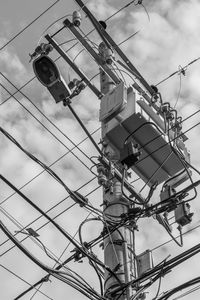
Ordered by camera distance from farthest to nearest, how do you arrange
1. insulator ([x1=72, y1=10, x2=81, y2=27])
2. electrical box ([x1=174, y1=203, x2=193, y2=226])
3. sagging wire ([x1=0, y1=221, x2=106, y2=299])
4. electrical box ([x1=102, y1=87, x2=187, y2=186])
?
insulator ([x1=72, y1=10, x2=81, y2=27]) → electrical box ([x1=102, y1=87, x2=187, y2=186]) → electrical box ([x1=174, y1=203, x2=193, y2=226]) → sagging wire ([x1=0, y1=221, x2=106, y2=299])

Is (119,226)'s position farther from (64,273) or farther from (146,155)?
(146,155)

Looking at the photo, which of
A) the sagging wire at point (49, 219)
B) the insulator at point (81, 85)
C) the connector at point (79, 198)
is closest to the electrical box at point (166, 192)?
the connector at point (79, 198)

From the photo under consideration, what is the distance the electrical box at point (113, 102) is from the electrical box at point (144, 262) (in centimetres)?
181

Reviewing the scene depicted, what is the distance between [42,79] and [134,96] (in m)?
1.55

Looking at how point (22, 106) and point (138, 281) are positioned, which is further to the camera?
point (22, 106)

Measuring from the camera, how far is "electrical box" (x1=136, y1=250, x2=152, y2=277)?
22.2 feet

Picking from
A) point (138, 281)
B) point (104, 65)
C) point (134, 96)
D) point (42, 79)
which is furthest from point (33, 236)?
point (104, 65)

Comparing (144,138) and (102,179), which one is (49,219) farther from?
(144,138)

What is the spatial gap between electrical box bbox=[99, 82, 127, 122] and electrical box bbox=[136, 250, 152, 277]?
71.2 inches

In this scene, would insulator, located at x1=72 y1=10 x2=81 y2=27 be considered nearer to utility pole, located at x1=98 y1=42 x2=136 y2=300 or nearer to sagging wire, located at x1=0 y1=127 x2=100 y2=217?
utility pole, located at x1=98 y1=42 x2=136 y2=300

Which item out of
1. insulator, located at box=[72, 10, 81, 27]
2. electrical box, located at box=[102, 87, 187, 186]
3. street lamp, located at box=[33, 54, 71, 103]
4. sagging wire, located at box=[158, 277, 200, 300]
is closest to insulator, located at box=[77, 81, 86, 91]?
electrical box, located at box=[102, 87, 187, 186]

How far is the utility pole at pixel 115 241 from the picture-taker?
6.23 m

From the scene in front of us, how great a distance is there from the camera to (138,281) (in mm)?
6211

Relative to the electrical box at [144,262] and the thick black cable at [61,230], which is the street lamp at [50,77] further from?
the electrical box at [144,262]
